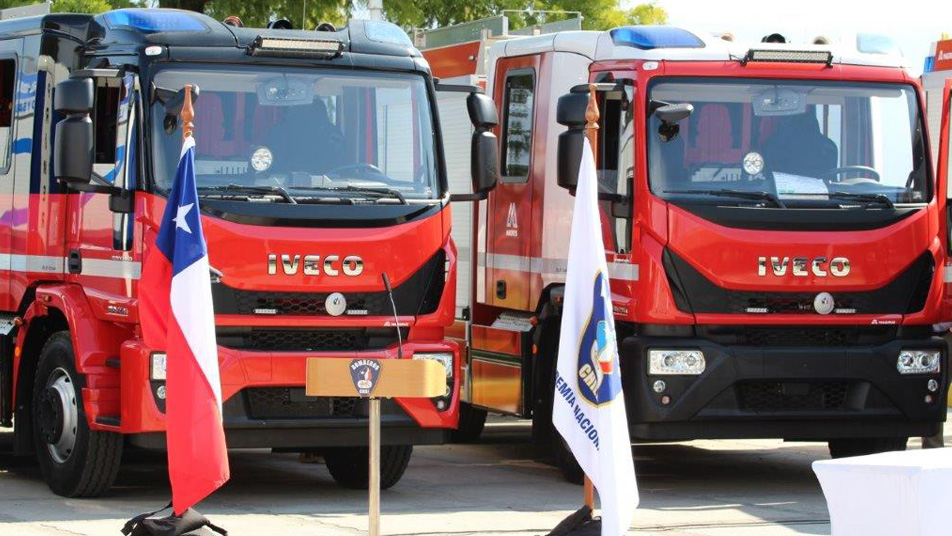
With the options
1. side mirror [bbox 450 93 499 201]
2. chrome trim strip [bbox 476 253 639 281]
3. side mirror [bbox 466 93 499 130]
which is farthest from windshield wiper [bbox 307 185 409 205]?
chrome trim strip [bbox 476 253 639 281]

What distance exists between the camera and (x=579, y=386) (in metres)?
9.88

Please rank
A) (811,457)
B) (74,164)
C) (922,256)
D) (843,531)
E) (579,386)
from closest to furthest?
(843,531)
(579,386)
(74,164)
(922,256)
(811,457)

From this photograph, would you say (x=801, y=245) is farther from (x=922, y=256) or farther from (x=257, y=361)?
(x=257, y=361)

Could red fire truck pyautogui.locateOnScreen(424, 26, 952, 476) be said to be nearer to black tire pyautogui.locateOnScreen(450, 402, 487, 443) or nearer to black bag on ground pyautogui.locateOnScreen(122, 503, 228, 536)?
black tire pyautogui.locateOnScreen(450, 402, 487, 443)

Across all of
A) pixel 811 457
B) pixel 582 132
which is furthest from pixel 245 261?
pixel 811 457

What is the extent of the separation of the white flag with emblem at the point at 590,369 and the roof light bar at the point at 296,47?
97.6 inches

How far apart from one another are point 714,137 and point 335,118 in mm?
2432

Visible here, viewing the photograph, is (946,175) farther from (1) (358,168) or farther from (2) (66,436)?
(2) (66,436)

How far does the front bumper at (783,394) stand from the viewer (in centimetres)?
1234

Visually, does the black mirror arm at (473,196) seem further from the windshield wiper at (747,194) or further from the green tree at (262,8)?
the green tree at (262,8)

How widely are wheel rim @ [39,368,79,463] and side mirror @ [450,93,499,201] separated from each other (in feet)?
8.69

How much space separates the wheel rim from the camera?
469 inches

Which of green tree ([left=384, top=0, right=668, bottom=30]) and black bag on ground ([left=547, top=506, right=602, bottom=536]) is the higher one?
green tree ([left=384, top=0, right=668, bottom=30])

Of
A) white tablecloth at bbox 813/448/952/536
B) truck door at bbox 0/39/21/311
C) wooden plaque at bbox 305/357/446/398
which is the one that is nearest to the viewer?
white tablecloth at bbox 813/448/952/536
